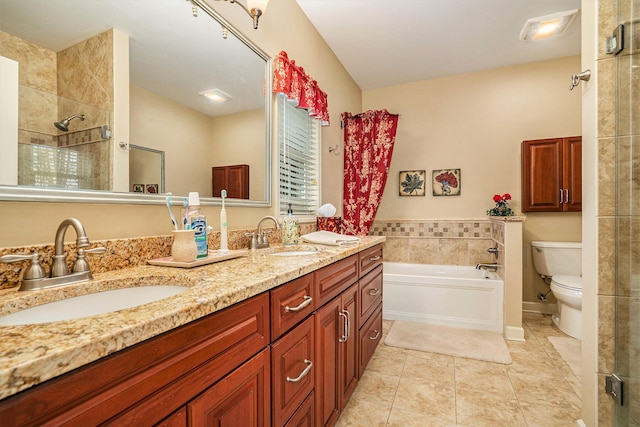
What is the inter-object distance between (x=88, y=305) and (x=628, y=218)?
1980 millimetres

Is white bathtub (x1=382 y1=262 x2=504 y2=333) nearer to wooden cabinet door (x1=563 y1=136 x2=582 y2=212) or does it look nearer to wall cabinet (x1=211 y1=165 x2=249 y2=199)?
wooden cabinet door (x1=563 y1=136 x2=582 y2=212)

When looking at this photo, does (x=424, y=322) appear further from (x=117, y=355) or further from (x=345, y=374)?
(x=117, y=355)

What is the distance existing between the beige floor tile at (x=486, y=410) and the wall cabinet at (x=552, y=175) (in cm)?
219

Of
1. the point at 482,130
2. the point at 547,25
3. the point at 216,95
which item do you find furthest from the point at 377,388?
the point at 547,25

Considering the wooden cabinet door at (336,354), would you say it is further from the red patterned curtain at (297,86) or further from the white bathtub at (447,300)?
the white bathtub at (447,300)

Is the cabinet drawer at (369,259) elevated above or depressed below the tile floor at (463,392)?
above

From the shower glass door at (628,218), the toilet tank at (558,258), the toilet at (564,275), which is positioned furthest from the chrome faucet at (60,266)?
the toilet tank at (558,258)

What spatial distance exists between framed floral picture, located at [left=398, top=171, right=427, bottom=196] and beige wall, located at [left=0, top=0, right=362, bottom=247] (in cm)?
91

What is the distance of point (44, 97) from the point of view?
0.83 meters

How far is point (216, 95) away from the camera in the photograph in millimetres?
1484

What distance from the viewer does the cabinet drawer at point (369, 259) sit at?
69.8 inches

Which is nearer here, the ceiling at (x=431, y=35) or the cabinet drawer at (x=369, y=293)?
the cabinet drawer at (x=369, y=293)

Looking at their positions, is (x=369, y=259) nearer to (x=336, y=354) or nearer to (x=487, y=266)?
(x=336, y=354)

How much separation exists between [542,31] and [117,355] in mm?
3661
